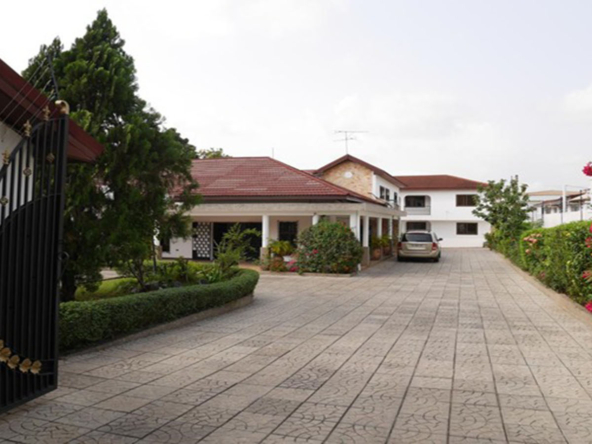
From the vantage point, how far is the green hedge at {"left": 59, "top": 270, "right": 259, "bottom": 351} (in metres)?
6.70

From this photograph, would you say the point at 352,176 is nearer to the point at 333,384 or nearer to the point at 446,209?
the point at 446,209

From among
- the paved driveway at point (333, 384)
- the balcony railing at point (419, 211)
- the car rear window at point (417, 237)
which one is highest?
the balcony railing at point (419, 211)

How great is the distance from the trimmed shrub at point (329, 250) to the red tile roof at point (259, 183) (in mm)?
2204

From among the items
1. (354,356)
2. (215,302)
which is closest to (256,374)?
(354,356)

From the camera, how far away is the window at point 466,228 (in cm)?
4591

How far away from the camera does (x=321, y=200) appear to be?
845 inches

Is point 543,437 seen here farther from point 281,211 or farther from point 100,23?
point 281,211

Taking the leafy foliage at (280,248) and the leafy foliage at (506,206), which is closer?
the leafy foliage at (280,248)

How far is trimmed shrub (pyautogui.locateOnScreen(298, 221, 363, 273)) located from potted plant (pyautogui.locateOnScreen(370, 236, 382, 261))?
7.07 metres

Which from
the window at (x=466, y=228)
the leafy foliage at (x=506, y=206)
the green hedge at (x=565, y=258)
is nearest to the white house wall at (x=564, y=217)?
the leafy foliage at (x=506, y=206)

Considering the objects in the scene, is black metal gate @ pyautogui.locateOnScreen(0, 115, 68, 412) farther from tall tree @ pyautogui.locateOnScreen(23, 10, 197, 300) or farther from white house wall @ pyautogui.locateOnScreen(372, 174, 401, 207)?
white house wall @ pyautogui.locateOnScreen(372, 174, 401, 207)

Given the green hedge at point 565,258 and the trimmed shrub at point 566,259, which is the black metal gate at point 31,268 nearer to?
the trimmed shrub at point 566,259

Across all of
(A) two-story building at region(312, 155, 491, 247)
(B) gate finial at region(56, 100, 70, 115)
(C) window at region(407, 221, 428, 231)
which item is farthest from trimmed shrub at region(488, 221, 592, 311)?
A: (C) window at region(407, 221, 428, 231)

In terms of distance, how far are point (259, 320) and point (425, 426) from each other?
5.70 meters
